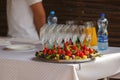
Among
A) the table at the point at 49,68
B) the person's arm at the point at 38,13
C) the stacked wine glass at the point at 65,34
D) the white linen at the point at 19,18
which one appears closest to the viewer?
the table at the point at 49,68

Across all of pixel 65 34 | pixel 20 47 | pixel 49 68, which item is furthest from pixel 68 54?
pixel 20 47

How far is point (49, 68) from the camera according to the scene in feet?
7.05

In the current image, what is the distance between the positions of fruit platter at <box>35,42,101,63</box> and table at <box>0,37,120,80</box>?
0.03 m

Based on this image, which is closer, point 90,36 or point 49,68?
point 49,68

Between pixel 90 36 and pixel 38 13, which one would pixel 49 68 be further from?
pixel 38 13

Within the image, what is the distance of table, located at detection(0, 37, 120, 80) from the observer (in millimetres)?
2113

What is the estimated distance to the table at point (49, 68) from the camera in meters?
2.11

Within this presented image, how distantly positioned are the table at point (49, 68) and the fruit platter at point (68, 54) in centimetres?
3

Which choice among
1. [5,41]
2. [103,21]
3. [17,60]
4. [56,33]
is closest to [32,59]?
[17,60]

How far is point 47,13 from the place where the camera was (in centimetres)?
444

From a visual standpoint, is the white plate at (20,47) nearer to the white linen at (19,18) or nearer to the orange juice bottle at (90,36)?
the orange juice bottle at (90,36)

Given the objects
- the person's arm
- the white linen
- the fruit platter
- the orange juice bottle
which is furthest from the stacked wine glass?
the white linen

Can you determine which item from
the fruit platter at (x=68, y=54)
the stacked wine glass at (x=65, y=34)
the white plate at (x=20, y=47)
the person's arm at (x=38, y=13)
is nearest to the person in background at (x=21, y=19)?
the person's arm at (x=38, y=13)

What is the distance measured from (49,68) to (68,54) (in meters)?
0.14
